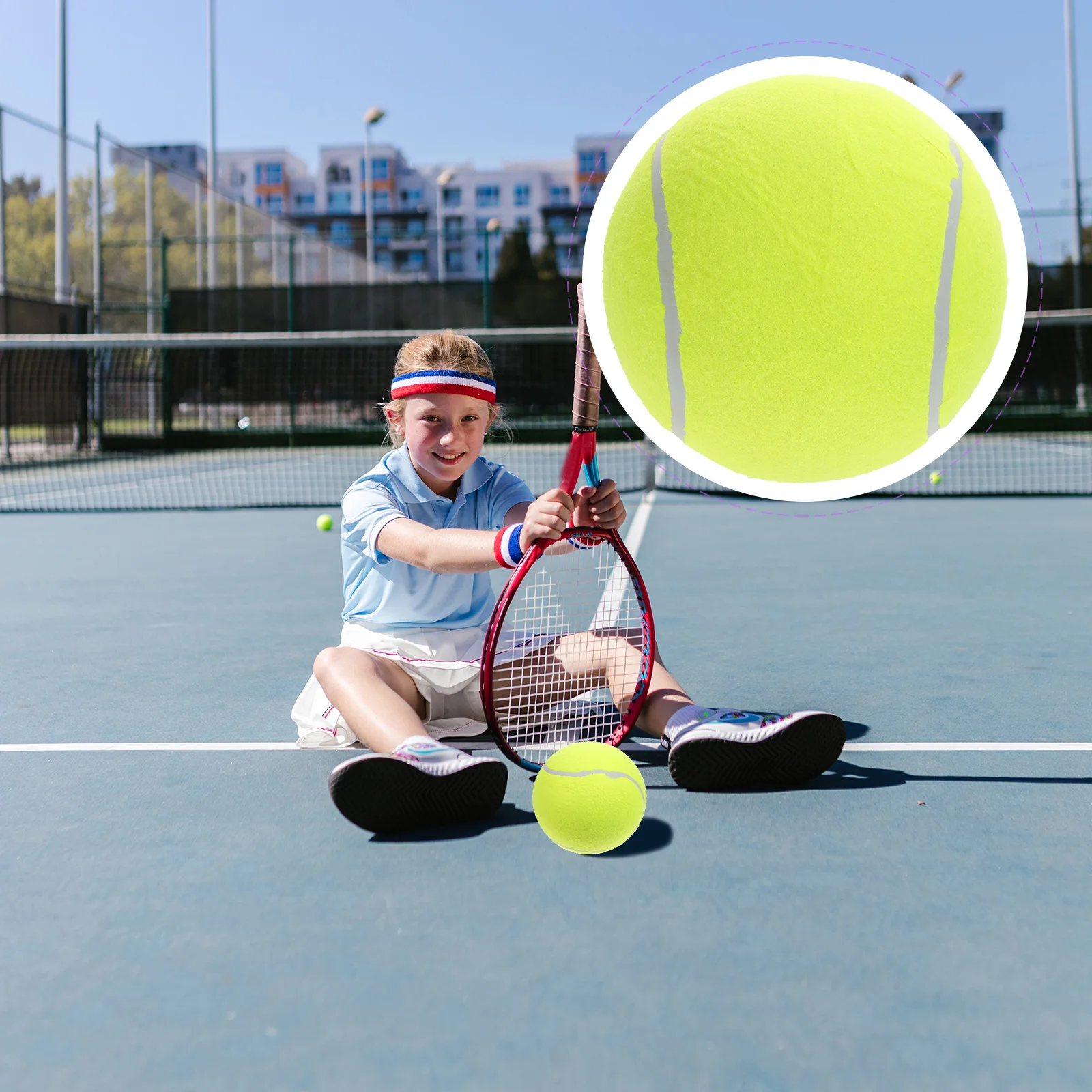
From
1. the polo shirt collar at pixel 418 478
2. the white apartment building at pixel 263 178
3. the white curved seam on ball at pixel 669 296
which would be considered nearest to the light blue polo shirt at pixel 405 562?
the polo shirt collar at pixel 418 478

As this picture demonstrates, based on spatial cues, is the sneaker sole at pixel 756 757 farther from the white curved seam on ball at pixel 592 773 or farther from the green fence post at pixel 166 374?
the green fence post at pixel 166 374

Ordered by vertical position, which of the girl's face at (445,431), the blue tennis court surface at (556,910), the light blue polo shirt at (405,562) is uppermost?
the girl's face at (445,431)

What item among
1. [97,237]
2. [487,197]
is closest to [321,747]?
[97,237]

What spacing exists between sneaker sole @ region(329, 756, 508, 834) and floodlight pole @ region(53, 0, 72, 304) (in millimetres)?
20499

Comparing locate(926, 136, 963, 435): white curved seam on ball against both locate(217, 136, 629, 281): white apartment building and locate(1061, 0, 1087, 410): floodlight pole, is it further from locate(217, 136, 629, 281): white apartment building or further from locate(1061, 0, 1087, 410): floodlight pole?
locate(217, 136, 629, 281): white apartment building

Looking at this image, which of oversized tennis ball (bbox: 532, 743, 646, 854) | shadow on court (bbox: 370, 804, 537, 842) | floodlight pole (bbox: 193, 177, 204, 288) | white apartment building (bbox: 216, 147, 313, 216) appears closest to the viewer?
oversized tennis ball (bbox: 532, 743, 646, 854)

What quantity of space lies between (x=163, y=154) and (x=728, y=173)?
110680mm

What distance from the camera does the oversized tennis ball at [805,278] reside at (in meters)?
2.77

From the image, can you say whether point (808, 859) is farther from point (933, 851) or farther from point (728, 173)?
point (728, 173)

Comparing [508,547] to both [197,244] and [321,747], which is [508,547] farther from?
[197,244]

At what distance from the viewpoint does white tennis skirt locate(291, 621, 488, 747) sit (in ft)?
10.7

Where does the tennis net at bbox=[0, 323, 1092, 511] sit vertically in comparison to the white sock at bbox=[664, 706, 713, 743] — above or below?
above

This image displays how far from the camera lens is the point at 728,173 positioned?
9.12 ft

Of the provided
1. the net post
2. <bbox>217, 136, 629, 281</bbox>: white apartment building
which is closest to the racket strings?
the net post
